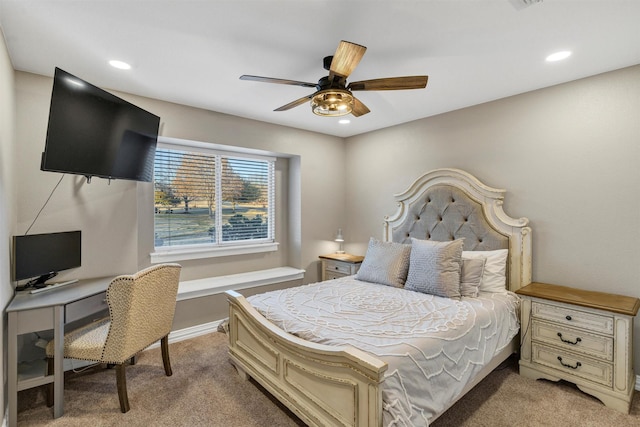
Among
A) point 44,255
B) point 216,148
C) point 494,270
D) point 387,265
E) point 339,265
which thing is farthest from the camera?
point 339,265

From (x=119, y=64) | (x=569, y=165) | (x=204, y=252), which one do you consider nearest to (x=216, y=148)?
(x=204, y=252)

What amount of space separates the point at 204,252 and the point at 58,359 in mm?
1731

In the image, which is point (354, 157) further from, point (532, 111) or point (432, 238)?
point (532, 111)

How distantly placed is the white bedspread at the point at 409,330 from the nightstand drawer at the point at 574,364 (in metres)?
0.25

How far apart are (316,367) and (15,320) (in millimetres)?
1906

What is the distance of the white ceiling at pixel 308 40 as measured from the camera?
1699 millimetres

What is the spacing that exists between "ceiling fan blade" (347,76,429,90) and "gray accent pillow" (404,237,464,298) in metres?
1.43

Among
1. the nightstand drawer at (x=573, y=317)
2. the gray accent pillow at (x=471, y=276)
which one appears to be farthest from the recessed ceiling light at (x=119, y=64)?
the nightstand drawer at (x=573, y=317)

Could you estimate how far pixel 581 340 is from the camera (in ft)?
7.46

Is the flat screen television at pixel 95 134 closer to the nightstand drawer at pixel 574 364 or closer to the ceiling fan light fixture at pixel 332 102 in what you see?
the ceiling fan light fixture at pixel 332 102

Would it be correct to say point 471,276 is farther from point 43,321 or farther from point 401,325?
point 43,321

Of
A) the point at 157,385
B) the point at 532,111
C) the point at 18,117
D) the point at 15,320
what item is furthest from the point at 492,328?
the point at 18,117

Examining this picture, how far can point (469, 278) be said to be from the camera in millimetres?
2697

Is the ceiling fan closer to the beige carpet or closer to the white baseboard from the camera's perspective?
the beige carpet
